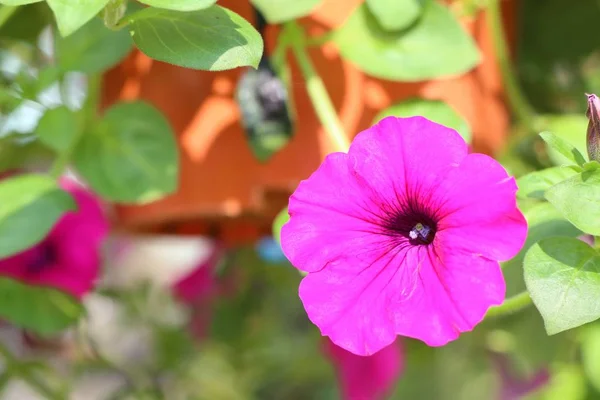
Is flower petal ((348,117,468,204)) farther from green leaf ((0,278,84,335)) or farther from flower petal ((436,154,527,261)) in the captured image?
green leaf ((0,278,84,335))

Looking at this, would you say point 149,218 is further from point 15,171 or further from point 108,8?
point 108,8

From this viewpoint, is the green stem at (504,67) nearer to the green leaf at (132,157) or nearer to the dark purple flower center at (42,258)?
the green leaf at (132,157)

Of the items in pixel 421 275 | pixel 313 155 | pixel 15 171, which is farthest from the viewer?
pixel 15 171

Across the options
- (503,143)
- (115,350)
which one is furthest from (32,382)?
(115,350)

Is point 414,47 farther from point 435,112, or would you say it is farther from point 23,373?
point 23,373

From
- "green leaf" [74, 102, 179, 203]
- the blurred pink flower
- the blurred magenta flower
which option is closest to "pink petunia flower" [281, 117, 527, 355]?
"green leaf" [74, 102, 179, 203]
